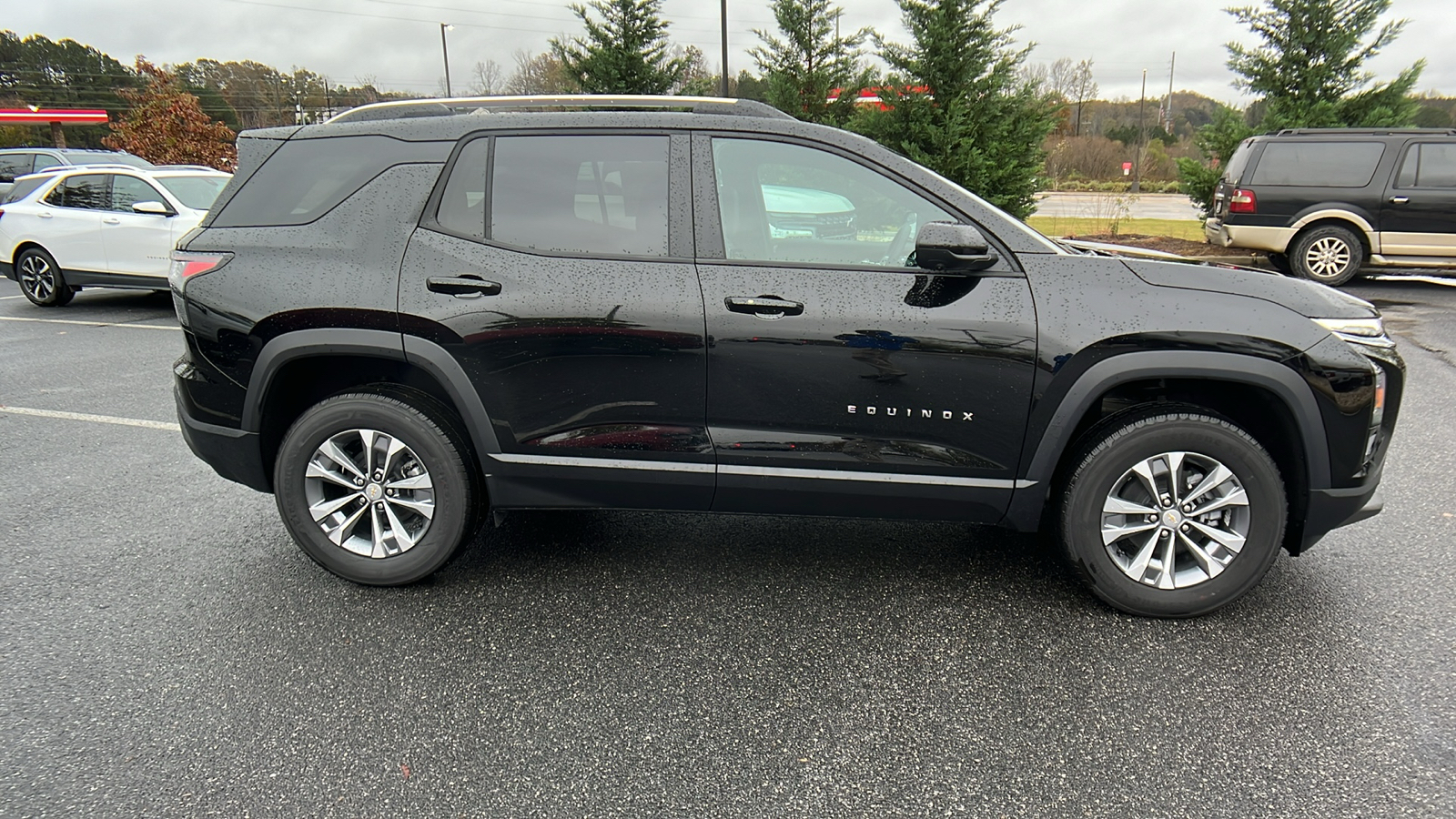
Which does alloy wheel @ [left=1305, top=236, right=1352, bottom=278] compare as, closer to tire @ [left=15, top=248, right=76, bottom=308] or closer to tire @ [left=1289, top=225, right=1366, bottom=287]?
tire @ [left=1289, top=225, right=1366, bottom=287]

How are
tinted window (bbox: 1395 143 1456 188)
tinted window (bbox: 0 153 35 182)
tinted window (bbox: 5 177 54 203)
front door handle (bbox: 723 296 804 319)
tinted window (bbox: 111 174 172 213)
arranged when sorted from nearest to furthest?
front door handle (bbox: 723 296 804 319) < tinted window (bbox: 1395 143 1456 188) < tinted window (bbox: 111 174 172 213) < tinted window (bbox: 5 177 54 203) < tinted window (bbox: 0 153 35 182)

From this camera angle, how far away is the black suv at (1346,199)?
1063 cm

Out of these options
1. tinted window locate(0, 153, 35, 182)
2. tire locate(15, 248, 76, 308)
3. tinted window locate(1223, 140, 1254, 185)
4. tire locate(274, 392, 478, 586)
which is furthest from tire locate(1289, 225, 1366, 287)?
tinted window locate(0, 153, 35, 182)

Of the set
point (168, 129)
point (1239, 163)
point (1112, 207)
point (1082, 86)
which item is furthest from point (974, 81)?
point (1082, 86)

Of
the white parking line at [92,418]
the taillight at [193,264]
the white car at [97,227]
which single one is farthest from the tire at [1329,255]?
the white car at [97,227]

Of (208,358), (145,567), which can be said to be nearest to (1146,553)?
(208,358)

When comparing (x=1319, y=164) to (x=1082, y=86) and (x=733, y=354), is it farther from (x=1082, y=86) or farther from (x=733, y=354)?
(x=1082, y=86)

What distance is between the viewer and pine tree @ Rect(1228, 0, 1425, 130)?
46.5 ft

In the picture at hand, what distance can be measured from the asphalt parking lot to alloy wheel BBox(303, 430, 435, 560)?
0.76 feet

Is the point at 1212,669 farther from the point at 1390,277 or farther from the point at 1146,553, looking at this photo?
the point at 1390,277

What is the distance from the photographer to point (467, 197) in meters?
3.31

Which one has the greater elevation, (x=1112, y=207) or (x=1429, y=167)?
(x=1429, y=167)

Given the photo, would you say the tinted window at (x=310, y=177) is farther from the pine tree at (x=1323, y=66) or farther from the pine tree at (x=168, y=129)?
the pine tree at (x=168, y=129)

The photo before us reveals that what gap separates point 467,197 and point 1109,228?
18.0 m
